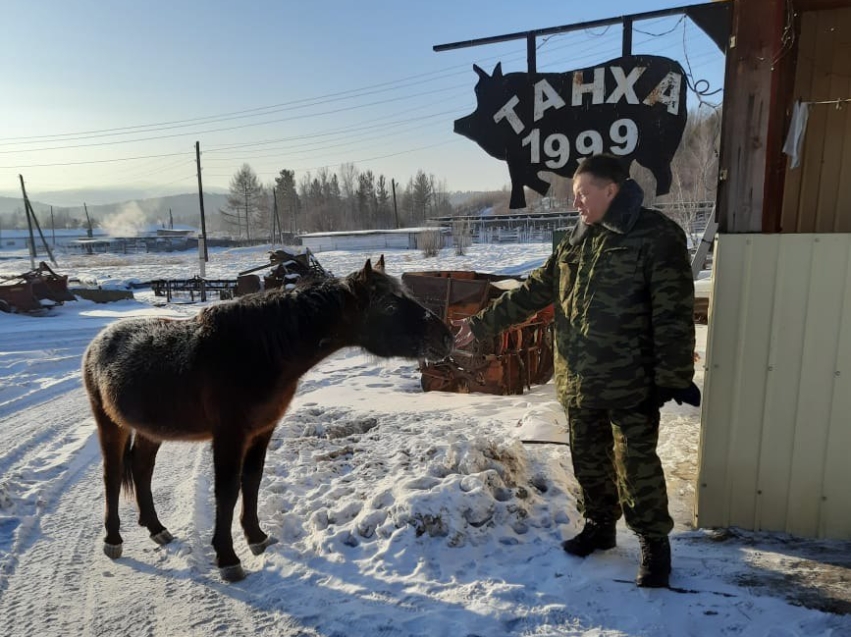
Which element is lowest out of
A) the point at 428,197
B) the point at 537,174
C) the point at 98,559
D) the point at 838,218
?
the point at 98,559

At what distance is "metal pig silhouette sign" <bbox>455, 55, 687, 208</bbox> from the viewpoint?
3684mm

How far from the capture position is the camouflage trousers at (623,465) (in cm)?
258

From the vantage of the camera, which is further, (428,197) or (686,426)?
(428,197)

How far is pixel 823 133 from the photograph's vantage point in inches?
150

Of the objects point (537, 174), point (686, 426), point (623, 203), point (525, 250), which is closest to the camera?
point (623, 203)

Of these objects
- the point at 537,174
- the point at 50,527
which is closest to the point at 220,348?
the point at 50,527

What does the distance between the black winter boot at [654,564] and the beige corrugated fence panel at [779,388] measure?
759mm

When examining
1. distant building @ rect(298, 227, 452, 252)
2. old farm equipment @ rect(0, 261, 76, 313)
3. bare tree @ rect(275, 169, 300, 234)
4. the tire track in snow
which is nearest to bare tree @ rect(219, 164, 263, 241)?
bare tree @ rect(275, 169, 300, 234)

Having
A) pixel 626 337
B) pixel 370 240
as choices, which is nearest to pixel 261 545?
pixel 626 337

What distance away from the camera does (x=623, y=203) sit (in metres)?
2.49

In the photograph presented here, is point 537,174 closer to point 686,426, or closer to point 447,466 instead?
point 447,466

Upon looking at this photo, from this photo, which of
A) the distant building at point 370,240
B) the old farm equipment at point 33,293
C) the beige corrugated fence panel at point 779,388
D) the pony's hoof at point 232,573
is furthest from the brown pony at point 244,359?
the distant building at point 370,240

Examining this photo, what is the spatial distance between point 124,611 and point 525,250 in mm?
35592

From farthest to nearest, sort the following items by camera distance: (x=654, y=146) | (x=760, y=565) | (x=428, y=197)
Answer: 1. (x=428, y=197)
2. (x=654, y=146)
3. (x=760, y=565)
